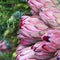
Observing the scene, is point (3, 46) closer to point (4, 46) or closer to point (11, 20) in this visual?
point (4, 46)

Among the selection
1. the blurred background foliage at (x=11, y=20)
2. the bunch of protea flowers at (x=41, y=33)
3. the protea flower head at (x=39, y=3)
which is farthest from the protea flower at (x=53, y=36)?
the blurred background foliage at (x=11, y=20)

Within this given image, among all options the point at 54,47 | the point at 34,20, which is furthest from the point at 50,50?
the point at 34,20

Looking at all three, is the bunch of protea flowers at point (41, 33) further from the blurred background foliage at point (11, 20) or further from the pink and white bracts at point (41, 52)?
the blurred background foliage at point (11, 20)

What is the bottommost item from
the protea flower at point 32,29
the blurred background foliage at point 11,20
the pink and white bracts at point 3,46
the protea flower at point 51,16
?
the pink and white bracts at point 3,46

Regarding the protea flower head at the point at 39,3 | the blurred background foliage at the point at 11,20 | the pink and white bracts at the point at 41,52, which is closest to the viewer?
the pink and white bracts at the point at 41,52

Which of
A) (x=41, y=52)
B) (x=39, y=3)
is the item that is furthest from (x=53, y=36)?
(x=39, y=3)

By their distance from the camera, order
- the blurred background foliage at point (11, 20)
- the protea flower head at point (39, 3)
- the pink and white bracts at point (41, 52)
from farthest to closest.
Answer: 1. the blurred background foliage at point (11, 20)
2. the protea flower head at point (39, 3)
3. the pink and white bracts at point (41, 52)

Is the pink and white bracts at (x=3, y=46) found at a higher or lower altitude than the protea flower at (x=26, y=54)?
lower
